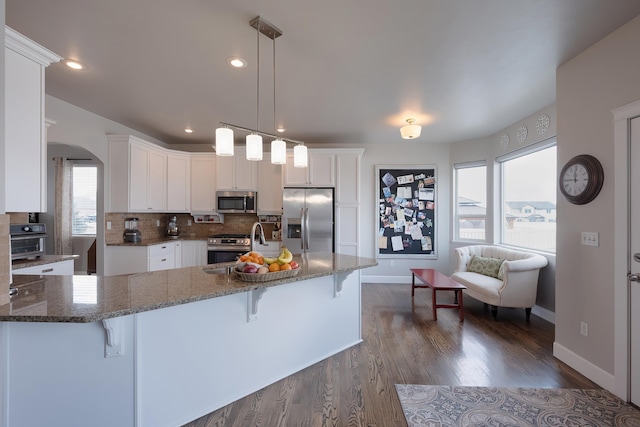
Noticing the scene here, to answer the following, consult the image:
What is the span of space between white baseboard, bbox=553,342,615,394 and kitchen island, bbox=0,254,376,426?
2025mm

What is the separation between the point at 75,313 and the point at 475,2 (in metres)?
2.75

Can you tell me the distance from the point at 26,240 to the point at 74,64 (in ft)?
5.55

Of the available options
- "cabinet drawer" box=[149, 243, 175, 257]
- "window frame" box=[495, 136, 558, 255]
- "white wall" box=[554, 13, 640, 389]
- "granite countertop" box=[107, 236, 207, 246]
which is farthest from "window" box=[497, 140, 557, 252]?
"cabinet drawer" box=[149, 243, 175, 257]

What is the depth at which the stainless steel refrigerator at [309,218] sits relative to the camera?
4.69 metres

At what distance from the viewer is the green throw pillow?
4.02 m

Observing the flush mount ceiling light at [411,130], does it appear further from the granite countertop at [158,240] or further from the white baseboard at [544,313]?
the granite countertop at [158,240]

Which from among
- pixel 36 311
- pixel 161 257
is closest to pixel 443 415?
pixel 36 311

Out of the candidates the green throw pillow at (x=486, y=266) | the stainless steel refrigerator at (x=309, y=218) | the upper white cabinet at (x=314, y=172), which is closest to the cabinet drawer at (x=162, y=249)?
the stainless steel refrigerator at (x=309, y=218)

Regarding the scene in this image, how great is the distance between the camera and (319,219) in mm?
4730

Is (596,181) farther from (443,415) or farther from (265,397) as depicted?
(265,397)

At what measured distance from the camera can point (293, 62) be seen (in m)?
2.50

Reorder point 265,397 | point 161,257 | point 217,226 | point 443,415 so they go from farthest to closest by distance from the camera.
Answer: point 217,226
point 161,257
point 265,397
point 443,415

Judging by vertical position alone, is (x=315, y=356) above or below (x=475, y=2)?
below

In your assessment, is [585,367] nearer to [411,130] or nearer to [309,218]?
[411,130]
